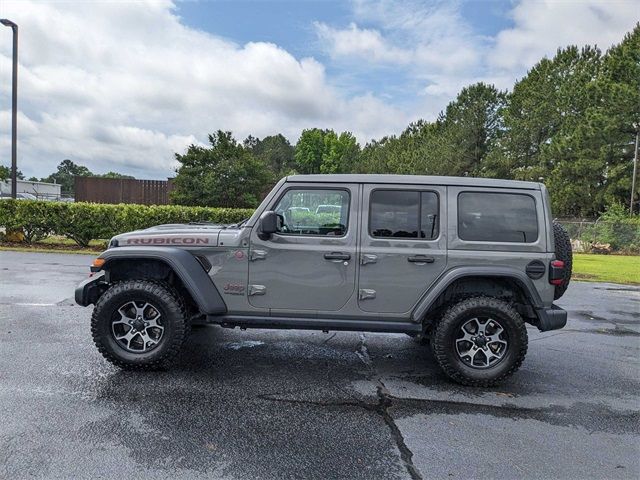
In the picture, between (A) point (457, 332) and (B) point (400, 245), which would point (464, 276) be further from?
(B) point (400, 245)

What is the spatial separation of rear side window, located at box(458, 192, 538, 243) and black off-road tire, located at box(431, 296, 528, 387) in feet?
2.06

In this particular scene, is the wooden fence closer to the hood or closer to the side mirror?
the hood

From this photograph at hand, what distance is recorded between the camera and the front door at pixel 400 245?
4.32 m

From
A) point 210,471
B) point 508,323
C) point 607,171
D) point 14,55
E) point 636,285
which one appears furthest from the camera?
point 607,171

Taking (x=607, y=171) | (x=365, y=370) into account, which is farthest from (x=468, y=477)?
(x=607, y=171)

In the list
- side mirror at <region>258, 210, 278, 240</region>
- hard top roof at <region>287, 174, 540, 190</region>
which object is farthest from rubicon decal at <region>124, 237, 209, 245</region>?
hard top roof at <region>287, 174, 540, 190</region>

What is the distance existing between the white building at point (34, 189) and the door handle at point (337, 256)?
1413 inches

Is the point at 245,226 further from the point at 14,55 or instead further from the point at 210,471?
the point at 14,55

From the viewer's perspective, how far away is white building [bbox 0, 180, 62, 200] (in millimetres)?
38125

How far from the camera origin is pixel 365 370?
15.4 feet

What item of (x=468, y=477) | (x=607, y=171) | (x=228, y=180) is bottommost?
(x=468, y=477)

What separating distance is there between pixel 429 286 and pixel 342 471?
1.99m

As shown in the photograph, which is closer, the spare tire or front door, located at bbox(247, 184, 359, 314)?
front door, located at bbox(247, 184, 359, 314)

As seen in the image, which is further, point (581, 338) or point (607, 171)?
point (607, 171)
